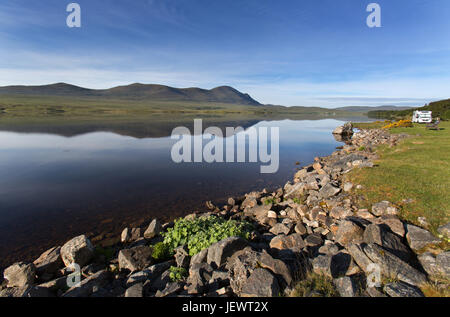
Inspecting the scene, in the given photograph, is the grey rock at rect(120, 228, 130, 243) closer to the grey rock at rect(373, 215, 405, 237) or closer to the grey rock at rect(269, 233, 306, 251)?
the grey rock at rect(269, 233, 306, 251)

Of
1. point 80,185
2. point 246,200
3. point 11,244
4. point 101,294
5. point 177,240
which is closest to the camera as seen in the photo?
point 101,294

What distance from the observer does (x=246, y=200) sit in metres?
16.0

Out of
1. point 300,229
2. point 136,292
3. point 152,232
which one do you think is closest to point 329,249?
point 300,229

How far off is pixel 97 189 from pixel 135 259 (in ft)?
39.2

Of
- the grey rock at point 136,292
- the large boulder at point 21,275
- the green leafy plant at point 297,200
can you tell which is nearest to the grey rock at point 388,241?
the green leafy plant at point 297,200

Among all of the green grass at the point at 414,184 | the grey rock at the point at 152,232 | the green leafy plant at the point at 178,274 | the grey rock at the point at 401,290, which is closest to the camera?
the grey rock at the point at 401,290

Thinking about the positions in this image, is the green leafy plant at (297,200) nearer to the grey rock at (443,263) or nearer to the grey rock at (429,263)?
the grey rock at (429,263)

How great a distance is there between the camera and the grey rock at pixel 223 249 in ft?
25.4

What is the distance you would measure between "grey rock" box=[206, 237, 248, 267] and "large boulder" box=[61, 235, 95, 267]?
18.1 feet

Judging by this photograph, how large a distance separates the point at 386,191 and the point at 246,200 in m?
8.39

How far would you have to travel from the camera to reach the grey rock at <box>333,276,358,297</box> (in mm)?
5367

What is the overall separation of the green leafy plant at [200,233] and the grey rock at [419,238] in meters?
6.00
